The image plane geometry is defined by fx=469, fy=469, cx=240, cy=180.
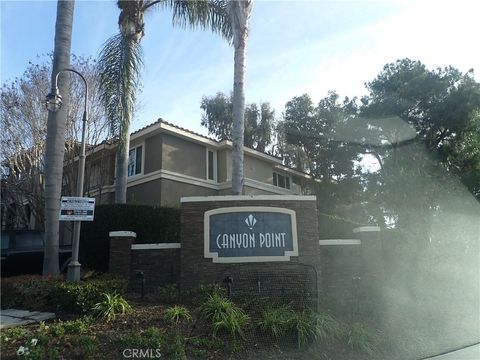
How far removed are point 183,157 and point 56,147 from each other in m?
7.76

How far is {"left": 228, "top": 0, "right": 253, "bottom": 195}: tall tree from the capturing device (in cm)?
1359

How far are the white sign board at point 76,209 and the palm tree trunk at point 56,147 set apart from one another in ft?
6.49

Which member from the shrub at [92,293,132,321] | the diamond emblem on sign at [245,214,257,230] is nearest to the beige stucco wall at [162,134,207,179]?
the diamond emblem on sign at [245,214,257,230]

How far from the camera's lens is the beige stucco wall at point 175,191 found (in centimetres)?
1859

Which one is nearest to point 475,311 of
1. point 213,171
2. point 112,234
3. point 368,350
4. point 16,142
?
point 368,350

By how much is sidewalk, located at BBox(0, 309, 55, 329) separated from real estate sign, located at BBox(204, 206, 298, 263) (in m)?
3.72

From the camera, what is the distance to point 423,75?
21641mm

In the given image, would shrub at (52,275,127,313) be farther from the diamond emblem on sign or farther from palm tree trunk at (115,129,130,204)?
palm tree trunk at (115,129,130,204)

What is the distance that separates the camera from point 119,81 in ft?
46.1

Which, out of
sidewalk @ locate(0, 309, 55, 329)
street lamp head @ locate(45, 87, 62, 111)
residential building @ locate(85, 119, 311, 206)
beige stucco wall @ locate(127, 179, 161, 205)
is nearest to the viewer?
sidewalk @ locate(0, 309, 55, 329)

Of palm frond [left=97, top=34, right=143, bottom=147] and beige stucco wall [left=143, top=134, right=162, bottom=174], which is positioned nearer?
palm frond [left=97, top=34, right=143, bottom=147]

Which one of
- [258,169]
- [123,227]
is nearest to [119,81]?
[123,227]

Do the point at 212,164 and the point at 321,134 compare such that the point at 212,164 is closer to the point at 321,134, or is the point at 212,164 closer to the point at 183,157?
the point at 183,157

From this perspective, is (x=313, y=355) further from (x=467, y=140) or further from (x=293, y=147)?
(x=293, y=147)
